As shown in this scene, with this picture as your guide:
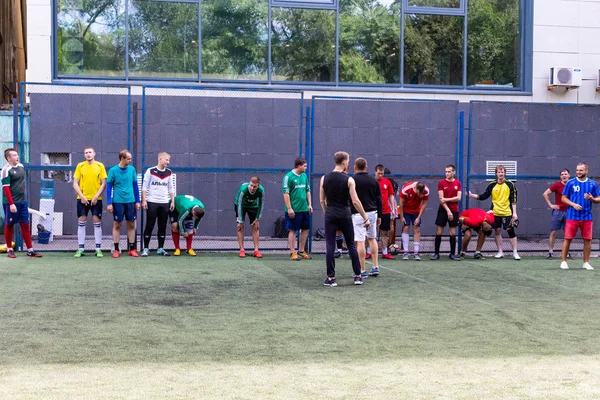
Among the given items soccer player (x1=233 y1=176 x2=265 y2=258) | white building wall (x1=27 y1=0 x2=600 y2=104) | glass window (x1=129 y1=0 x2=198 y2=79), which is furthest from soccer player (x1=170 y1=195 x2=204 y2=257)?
white building wall (x1=27 y1=0 x2=600 y2=104)

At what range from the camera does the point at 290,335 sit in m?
7.37

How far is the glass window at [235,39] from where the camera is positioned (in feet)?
58.5

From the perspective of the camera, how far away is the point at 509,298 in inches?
392

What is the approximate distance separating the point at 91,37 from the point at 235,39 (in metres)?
3.20

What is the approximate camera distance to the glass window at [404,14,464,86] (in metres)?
18.8

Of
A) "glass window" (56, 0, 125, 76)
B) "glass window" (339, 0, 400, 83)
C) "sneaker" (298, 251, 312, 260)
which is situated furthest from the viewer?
"glass window" (339, 0, 400, 83)

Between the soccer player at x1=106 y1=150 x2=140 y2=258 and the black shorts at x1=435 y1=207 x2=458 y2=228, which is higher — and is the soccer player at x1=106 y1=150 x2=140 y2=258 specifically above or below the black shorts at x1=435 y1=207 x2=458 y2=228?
above

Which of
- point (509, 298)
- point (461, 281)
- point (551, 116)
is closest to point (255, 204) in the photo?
point (461, 281)

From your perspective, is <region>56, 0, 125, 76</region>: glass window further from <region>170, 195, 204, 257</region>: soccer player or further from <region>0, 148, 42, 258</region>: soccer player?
<region>170, 195, 204, 257</region>: soccer player

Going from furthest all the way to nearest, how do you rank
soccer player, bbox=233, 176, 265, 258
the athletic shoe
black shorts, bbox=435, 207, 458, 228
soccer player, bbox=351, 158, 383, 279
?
1. black shorts, bbox=435, 207, 458, 228
2. soccer player, bbox=233, 176, 265, 258
3. soccer player, bbox=351, 158, 383, 279
4. the athletic shoe

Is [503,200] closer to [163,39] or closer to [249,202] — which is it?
[249,202]

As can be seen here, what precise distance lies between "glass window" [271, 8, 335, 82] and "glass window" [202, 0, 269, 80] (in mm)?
305

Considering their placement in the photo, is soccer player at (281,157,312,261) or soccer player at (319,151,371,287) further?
soccer player at (281,157,312,261)

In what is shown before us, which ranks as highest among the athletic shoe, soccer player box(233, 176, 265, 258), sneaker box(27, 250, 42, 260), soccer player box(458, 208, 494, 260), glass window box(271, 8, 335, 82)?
glass window box(271, 8, 335, 82)
